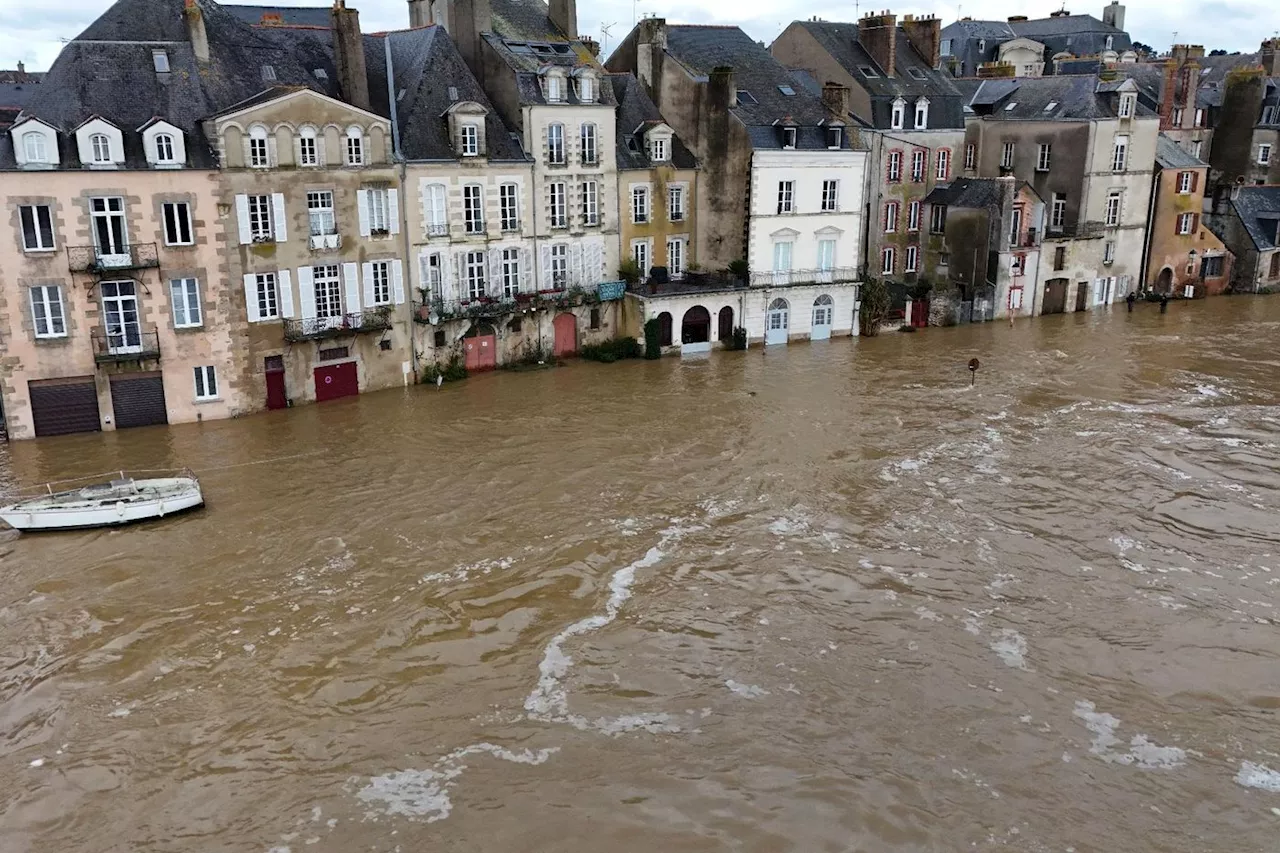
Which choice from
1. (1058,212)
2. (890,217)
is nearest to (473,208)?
(890,217)

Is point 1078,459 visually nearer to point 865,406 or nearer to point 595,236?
point 865,406

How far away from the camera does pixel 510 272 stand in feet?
118

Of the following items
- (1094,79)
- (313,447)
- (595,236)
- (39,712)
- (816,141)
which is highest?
(1094,79)

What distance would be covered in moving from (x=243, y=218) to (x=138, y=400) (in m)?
6.01

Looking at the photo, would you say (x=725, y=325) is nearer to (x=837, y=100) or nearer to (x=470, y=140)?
(x=837, y=100)

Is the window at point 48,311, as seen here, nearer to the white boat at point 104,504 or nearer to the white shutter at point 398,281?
the white boat at point 104,504

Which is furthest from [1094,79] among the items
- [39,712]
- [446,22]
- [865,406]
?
[39,712]

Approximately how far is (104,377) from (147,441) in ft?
7.39

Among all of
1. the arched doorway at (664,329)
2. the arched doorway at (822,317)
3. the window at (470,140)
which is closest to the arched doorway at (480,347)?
the window at (470,140)

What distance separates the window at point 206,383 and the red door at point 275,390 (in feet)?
4.95

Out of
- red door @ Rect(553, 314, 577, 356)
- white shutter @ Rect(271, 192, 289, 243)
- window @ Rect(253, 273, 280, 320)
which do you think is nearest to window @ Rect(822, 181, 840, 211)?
red door @ Rect(553, 314, 577, 356)

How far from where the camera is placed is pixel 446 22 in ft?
120

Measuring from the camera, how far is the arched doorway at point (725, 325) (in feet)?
131

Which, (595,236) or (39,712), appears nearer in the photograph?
(39,712)
